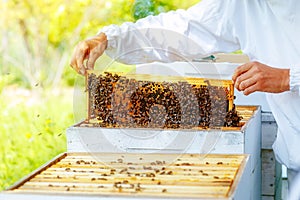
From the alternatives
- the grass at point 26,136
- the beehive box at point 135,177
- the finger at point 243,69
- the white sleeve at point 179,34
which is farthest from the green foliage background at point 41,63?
the beehive box at point 135,177

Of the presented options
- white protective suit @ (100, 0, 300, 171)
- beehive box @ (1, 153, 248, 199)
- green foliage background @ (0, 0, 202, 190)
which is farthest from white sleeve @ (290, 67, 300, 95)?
green foliage background @ (0, 0, 202, 190)

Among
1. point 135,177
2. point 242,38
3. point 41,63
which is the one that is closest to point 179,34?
point 242,38

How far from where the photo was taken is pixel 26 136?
4.48 m

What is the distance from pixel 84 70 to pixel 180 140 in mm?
457

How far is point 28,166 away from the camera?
13.9ft

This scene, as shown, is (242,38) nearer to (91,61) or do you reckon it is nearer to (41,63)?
(91,61)

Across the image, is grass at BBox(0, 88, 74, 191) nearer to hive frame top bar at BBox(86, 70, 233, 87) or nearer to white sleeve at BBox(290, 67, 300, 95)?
hive frame top bar at BBox(86, 70, 233, 87)

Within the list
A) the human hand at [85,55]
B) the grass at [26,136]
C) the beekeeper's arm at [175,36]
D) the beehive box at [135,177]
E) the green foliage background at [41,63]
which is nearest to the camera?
the beehive box at [135,177]

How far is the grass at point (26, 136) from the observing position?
4.25m

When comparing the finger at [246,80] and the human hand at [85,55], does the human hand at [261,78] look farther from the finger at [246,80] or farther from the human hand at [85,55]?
the human hand at [85,55]

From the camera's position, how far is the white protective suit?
2.56 metres

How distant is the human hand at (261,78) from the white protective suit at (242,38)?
34 mm

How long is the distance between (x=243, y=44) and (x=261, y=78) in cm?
46

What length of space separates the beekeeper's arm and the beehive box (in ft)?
1.94
